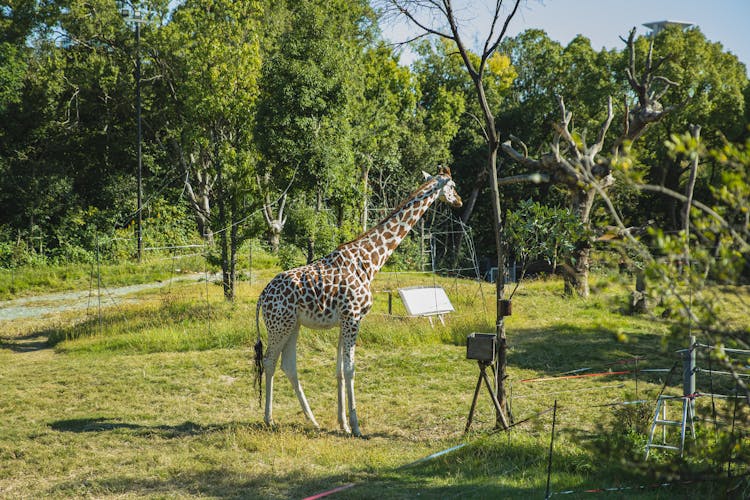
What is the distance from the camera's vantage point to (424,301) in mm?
15023

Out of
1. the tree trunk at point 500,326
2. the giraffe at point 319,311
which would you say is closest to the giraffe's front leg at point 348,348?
the giraffe at point 319,311

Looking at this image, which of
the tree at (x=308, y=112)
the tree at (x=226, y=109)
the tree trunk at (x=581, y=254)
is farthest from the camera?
the tree trunk at (x=581, y=254)

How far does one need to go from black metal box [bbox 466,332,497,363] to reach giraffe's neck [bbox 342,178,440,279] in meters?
2.08

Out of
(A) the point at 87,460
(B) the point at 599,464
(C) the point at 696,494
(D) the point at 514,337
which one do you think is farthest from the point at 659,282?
(D) the point at 514,337

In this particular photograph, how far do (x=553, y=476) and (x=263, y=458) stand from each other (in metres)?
3.28

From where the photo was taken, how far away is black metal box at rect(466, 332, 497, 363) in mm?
8086

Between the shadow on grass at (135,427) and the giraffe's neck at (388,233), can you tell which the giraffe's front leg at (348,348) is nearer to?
the giraffe's neck at (388,233)

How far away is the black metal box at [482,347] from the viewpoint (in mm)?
8086

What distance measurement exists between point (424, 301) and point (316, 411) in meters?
5.56

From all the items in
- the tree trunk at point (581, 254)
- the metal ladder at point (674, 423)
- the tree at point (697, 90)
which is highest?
the tree at point (697, 90)

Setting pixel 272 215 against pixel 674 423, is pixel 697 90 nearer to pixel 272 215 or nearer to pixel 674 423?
pixel 272 215

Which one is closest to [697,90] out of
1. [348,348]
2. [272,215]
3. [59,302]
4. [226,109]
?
[272,215]

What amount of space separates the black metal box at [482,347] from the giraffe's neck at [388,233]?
2.08 meters

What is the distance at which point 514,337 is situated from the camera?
1443cm
